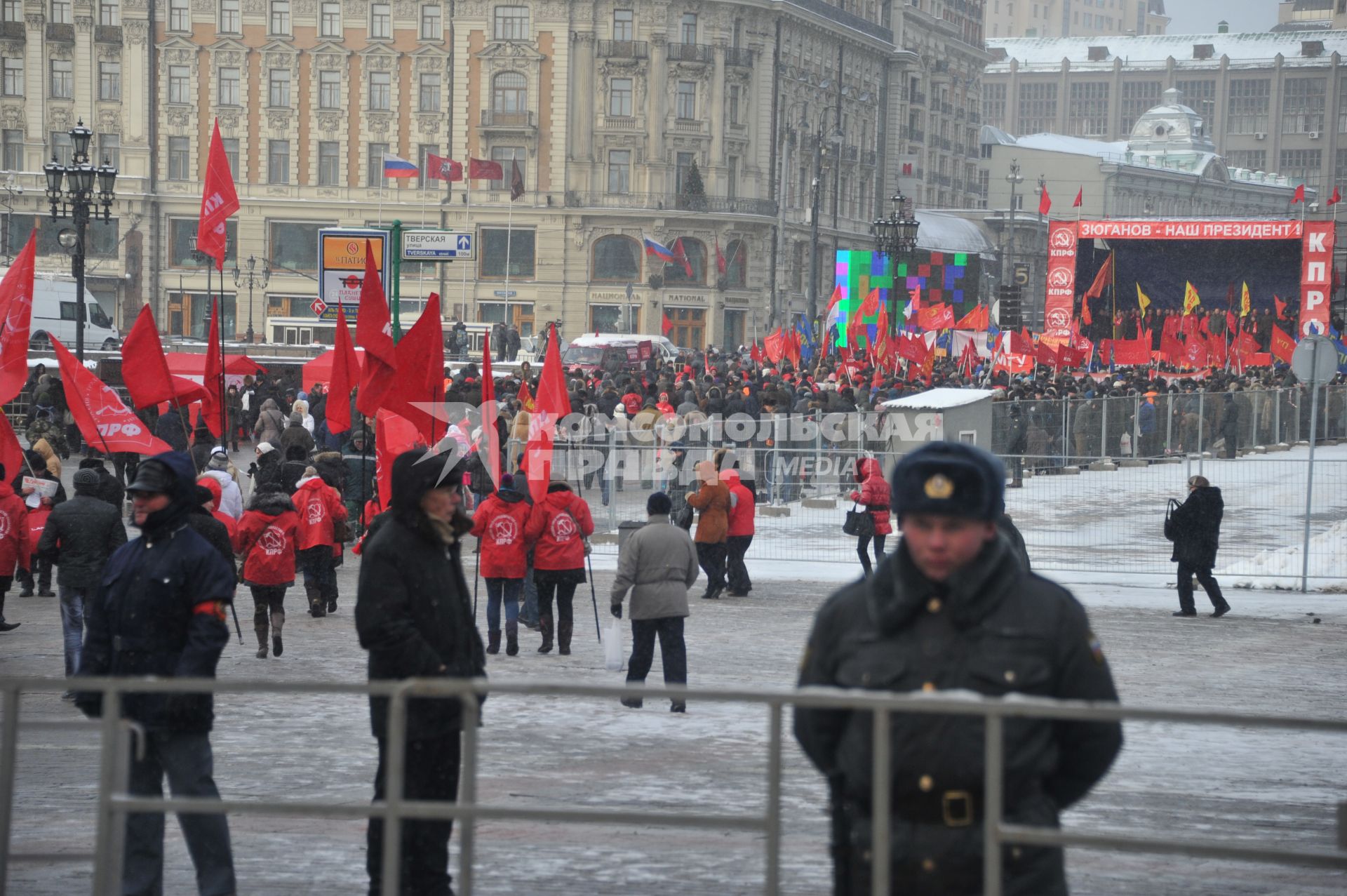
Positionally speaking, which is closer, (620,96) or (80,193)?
(80,193)

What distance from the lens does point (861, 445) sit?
23484 mm

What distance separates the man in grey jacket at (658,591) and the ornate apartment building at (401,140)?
56.5 meters

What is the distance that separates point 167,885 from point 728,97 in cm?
6832

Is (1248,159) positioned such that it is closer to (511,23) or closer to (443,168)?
(511,23)

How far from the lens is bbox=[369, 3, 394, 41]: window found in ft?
228

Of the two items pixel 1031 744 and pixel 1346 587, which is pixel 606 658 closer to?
pixel 1031 744

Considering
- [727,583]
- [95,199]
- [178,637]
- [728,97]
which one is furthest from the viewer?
[728,97]

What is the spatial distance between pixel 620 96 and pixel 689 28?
4314 millimetres

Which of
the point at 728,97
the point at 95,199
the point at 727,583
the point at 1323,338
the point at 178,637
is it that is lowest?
the point at 727,583

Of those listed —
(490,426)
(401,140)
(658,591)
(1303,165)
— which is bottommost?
(658,591)

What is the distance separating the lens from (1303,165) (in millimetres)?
121125

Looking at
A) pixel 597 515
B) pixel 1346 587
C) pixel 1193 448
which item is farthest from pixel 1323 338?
pixel 1193 448

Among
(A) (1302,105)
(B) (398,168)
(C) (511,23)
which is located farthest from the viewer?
(A) (1302,105)

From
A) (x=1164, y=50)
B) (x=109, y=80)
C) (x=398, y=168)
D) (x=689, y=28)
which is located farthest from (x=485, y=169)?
(x=1164, y=50)
